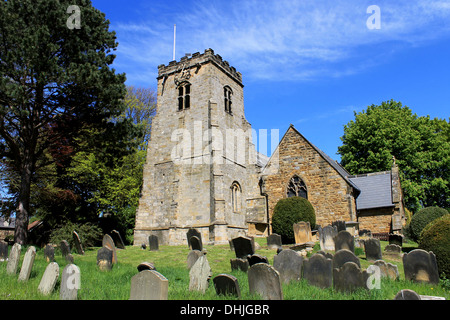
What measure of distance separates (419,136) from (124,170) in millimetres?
25897

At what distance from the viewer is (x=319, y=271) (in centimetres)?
725

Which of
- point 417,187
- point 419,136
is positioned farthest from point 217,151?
point 419,136

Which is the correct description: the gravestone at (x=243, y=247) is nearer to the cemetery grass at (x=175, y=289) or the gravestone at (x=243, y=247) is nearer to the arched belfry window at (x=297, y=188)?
the cemetery grass at (x=175, y=289)

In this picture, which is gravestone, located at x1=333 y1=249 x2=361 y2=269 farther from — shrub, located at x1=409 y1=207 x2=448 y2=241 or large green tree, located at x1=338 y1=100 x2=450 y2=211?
large green tree, located at x1=338 y1=100 x2=450 y2=211

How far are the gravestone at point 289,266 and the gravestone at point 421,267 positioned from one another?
A: 2.78m

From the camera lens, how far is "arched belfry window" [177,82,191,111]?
82.9ft

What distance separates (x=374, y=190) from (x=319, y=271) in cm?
1703

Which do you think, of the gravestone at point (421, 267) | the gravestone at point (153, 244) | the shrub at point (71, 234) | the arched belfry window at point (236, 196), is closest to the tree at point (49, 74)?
the shrub at point (71, 234)

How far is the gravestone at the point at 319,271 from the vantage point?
23.4ft

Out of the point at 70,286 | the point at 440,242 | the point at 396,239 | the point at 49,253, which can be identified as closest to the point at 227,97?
the point at 396,239

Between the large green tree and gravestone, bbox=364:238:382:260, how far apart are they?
18.4 m

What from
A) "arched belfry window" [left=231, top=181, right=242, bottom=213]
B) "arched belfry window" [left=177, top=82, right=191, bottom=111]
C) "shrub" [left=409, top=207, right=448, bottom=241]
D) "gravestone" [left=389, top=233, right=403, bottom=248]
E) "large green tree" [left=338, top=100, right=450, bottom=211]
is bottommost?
"gravestone" [left=389, top=233, right=403, bottom=248]

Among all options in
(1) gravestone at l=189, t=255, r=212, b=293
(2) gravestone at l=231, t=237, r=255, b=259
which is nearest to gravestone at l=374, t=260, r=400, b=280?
(2) gravestone at l=231, t=237, r=255, b=259

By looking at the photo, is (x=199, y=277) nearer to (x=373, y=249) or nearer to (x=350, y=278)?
(x=350, y=278)
